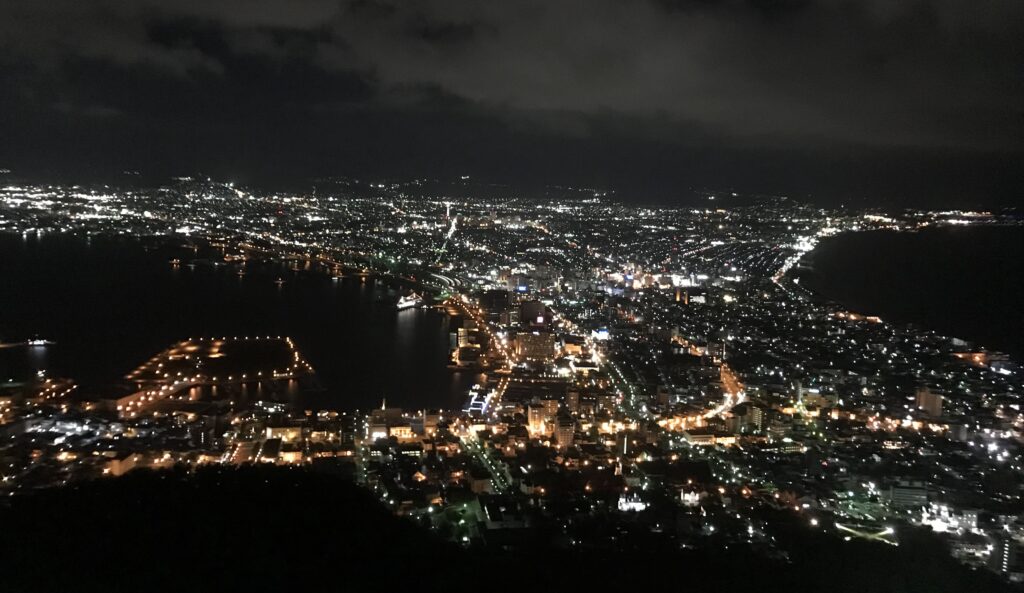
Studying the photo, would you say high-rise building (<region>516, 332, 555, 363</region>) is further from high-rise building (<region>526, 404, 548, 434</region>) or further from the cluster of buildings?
high-rise building (<region>526, 404, 548, 434</region>)

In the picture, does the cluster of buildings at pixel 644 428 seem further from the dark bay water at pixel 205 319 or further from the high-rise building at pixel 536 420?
the dark bay water at pixel 205 319

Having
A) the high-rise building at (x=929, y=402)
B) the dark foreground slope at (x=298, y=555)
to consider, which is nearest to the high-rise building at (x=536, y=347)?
the high-rise building at (x=929, y=402)

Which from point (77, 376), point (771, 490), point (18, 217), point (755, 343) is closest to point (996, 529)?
point (771, 490)

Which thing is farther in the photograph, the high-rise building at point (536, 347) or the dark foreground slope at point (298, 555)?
the high-rise building at point (536, 347)

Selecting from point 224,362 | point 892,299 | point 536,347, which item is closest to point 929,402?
point 536,347

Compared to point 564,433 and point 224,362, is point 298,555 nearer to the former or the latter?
point 564,433

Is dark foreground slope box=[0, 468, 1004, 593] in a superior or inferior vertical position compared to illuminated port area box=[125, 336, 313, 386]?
superior

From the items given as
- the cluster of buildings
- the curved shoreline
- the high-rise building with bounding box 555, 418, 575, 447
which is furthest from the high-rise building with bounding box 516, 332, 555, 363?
the curved shoreline
